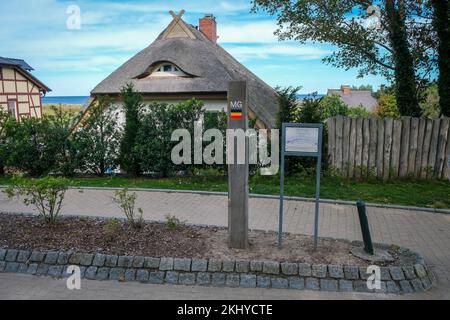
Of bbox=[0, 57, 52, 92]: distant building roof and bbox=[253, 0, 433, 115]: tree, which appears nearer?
bbox=[253, 0, 433, 115]: tree

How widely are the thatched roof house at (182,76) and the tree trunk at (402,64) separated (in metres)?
5.61

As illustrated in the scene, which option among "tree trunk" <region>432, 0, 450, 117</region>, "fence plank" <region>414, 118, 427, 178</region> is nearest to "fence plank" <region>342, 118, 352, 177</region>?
"fence plank" <region>414, 118, 427, 178</region>

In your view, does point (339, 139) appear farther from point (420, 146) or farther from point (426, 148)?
point (426, 148)

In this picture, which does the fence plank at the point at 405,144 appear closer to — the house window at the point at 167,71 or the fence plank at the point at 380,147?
the fence plank at the point at 380,147

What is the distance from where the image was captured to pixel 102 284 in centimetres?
526

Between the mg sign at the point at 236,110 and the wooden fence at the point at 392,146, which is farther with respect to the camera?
the wooden fence at the point at 392,146

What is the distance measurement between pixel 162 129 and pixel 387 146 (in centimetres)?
621

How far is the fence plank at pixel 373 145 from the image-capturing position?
11195 millimetres

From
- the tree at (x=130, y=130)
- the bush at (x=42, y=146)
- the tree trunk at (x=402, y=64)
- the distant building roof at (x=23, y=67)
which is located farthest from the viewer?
the distant building roof at (x=23, y=67)

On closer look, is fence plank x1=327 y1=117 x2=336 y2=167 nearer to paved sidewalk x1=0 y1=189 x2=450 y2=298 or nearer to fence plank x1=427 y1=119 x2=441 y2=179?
fence plank x1=427 y1=119 x2=441 y2=179

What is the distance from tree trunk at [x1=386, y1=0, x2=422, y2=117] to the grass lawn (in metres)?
2.90

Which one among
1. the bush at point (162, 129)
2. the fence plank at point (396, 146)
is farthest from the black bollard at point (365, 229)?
the bush at point (162, 129)

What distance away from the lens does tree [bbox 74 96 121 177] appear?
12.0 m
